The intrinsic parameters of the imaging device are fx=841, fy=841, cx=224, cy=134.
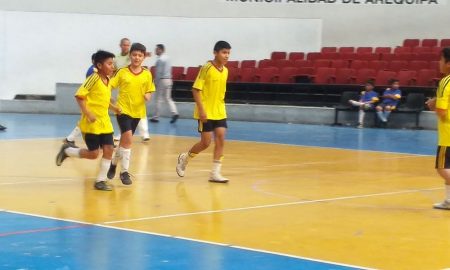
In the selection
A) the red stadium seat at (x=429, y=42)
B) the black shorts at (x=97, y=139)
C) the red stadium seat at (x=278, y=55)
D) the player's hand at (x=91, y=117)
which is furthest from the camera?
the red stadium seat at (x=278, y=55)

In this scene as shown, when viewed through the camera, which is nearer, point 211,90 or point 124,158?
point 124,158

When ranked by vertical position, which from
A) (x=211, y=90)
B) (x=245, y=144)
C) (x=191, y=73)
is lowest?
(x=245, y=144)

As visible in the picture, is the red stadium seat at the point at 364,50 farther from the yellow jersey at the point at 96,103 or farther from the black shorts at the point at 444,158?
the black shorts at the point at 444,158

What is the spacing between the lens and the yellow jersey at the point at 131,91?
1189 cm

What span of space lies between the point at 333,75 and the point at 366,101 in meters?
2.38

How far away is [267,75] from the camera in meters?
27.8

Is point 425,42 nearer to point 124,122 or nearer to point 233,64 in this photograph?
point 233,64

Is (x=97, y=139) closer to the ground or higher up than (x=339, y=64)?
closer to the ground

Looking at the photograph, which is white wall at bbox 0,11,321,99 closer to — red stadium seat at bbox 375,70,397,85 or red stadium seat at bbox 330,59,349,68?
red stadium seat at bbox 330,59,349,68

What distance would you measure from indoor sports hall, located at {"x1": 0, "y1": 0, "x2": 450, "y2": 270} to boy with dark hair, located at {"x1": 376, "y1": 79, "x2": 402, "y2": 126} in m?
0.06

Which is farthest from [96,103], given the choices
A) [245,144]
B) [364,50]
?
[364,50]

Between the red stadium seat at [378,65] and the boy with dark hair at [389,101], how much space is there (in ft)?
5.78

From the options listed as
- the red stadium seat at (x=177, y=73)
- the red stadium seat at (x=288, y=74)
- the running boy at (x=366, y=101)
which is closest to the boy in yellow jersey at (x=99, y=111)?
the running boy at (x=366, y=101)

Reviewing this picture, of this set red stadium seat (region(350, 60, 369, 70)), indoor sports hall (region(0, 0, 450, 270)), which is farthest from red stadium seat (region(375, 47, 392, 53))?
red stadium seat (region(350, 60, 369, 70))
